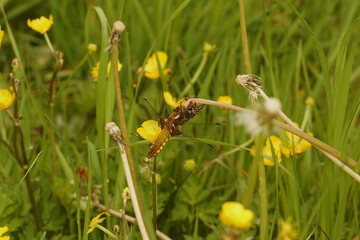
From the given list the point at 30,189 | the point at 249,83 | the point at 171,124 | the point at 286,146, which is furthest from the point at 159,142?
the point at 30,189

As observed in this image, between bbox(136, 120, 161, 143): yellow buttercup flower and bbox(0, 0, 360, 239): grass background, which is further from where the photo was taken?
bbox(0, 0, 360, 239): grass background

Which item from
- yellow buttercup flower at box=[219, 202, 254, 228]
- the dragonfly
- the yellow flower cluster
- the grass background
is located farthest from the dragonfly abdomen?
yellow buttercup flower at box=[219, 202, 254, 228]

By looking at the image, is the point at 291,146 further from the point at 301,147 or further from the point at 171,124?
the point at 171,124

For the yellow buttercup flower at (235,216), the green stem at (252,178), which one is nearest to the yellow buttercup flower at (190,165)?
the green stem at (252,178)

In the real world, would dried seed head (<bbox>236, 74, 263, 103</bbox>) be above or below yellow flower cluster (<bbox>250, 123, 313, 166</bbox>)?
above

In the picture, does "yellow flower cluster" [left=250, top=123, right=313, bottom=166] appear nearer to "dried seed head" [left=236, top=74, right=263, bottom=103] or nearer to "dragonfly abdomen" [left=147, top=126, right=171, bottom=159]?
"dried seed head" [left=236, top=74, right=263, bottom=103]

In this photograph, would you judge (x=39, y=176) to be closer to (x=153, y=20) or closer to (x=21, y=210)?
(x=21, y=210)

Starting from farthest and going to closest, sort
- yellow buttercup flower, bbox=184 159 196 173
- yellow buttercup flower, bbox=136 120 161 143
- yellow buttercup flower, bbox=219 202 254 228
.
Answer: yellow buttercup flower, bbox=184 159 196 173, yellow buttercup flower, bbox=136 120 161 143, yellow buttercup flower, bbox=219 202 254 228
